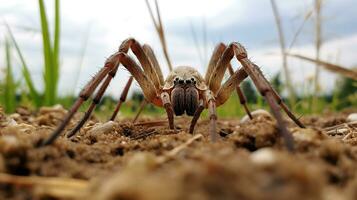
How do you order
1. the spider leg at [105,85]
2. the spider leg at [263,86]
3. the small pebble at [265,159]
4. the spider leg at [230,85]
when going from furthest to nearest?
the spider leg at [230,85] < the spider leg at [105,85] < the spider leg at [263,86] < the small pebble at [265,159]

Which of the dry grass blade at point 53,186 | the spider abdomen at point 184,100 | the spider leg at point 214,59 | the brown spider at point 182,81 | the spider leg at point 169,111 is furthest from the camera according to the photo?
the spider leg at point 214,59

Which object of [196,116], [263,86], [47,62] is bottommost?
[196,116]

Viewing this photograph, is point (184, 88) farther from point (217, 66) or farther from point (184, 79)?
point (217, 66)

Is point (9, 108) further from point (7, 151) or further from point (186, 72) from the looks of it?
point (7, 151)

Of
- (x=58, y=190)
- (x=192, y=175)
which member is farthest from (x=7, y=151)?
(x=192, y=175)

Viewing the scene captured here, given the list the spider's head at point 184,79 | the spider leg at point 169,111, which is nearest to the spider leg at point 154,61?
the spider's head at point 184,79

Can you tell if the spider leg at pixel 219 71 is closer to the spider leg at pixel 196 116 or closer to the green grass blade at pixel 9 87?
the spider leg at pixel 196 116

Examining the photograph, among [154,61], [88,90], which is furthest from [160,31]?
[88,90]
